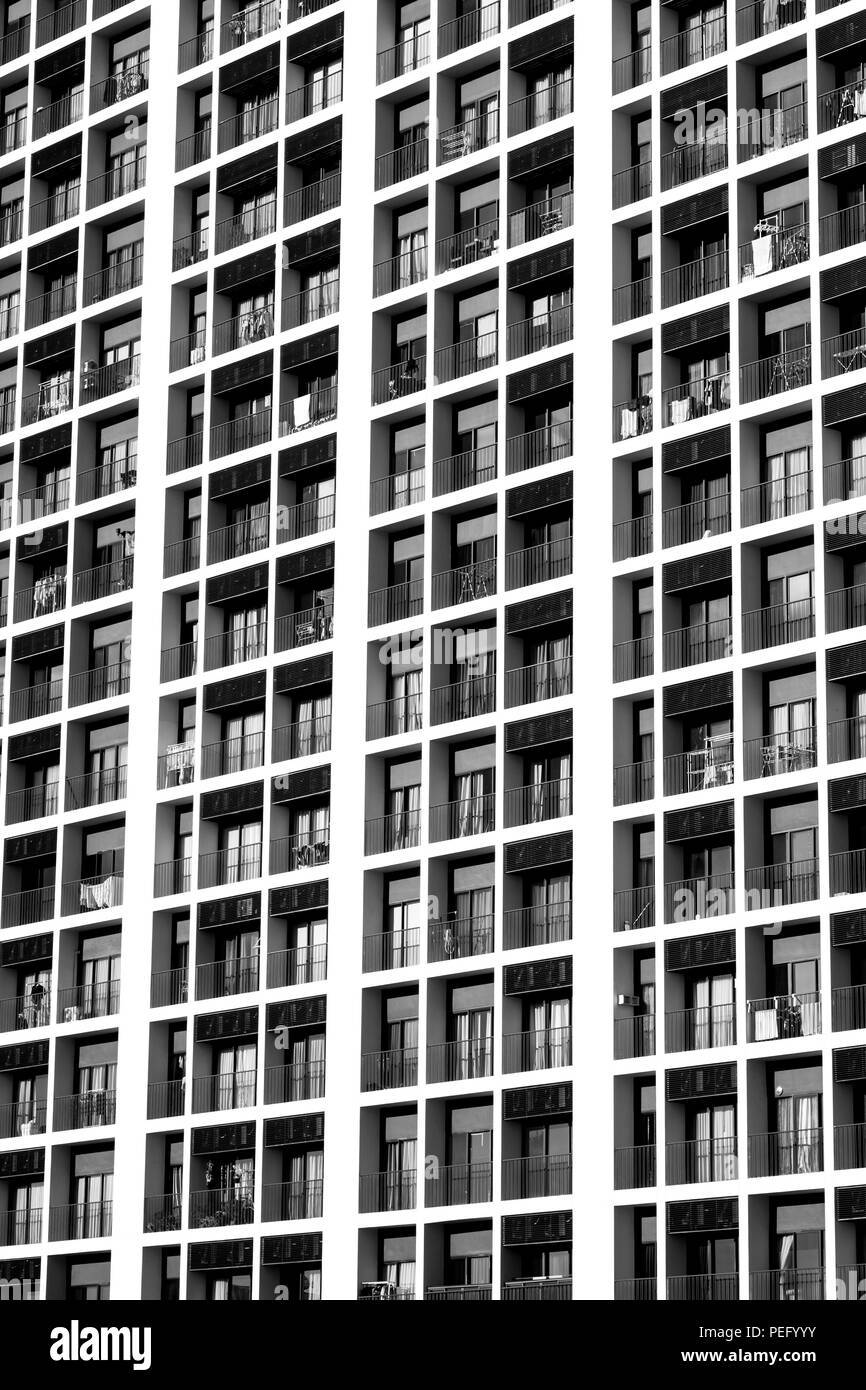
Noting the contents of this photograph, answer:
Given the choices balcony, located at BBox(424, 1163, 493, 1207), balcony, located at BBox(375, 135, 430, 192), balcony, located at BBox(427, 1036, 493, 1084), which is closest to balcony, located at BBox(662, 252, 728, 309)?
balcony, located at BBox(375, 135, 430, 192)

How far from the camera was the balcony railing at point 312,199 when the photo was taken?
77875 mm

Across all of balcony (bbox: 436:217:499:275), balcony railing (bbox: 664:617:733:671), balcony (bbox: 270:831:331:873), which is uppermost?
balcony (bbox: 436:217:499:275)

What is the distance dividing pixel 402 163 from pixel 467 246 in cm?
402

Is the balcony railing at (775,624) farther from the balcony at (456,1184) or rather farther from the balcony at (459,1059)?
the balcony at (456,1184)

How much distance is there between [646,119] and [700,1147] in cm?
2792

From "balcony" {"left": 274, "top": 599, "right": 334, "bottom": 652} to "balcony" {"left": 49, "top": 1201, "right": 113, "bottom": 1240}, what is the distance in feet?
55.9

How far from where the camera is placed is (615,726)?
221 feet

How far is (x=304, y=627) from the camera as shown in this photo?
75188 mm

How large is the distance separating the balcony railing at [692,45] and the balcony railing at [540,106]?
3.51 meters

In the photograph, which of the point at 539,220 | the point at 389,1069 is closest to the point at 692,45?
the point at 539,220

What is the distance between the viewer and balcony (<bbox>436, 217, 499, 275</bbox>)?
73688 mm

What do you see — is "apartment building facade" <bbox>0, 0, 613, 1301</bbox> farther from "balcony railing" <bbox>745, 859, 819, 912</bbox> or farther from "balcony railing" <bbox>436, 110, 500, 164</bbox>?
"balcony railing" <bbox>745, 859, 819, 912</bbox>

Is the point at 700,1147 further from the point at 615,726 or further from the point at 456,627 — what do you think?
the point at 456,627

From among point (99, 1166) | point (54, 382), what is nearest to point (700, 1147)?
point (99, 1166)
